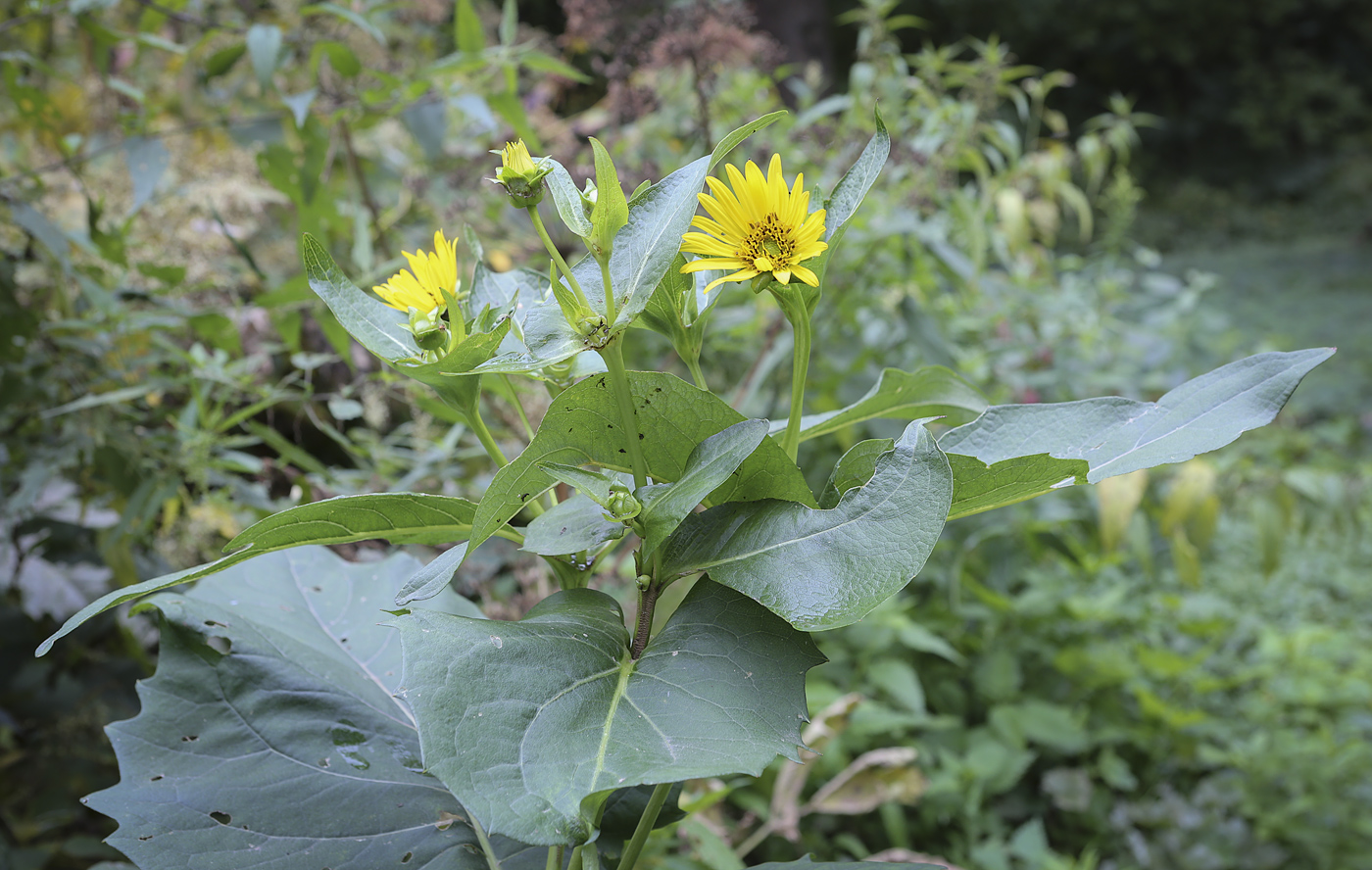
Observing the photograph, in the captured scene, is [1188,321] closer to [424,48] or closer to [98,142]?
[424,48]

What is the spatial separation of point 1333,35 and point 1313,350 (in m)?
10.6

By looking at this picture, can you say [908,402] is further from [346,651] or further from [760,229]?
[346,651]

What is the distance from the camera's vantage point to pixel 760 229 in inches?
14.0

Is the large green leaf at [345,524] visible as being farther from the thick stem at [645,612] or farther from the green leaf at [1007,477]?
the green leaf at [1007,477]

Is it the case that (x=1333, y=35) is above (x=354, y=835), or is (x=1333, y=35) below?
below

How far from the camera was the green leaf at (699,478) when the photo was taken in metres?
0.33

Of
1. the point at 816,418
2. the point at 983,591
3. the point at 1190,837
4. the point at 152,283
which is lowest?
the point at 1190,837

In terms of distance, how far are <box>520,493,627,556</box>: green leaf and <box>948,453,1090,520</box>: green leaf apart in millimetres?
140

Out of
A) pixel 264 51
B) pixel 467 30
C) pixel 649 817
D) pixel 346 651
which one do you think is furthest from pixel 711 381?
pixel 649 817

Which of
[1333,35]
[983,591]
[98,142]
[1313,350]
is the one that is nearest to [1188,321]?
[983,591]

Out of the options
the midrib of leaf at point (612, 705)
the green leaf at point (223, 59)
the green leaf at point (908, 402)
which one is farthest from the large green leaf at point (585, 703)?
the green leaf at point (223, 59)

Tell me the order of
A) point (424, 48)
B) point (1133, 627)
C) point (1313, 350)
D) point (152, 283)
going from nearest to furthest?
point (1313, 350), point (152, 283), point (1133, 627), point (424, 48)

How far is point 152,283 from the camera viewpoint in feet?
3.43

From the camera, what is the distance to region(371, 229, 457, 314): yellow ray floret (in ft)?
1.26
